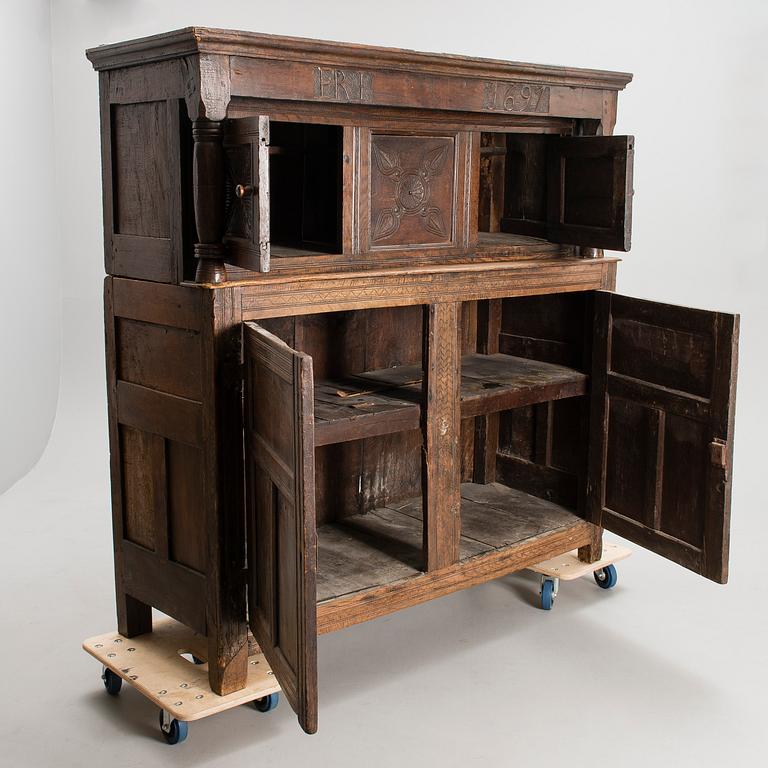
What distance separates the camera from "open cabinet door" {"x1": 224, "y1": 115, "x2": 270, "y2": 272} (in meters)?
2.88

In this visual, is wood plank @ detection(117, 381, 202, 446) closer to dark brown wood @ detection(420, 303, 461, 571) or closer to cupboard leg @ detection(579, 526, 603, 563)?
dark brown wood @ detection(420, 303, 461, 571)

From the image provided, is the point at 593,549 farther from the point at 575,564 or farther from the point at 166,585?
the point at 166,585

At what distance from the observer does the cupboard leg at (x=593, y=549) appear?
4273 mm

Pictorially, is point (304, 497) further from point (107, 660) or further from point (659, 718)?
point (659, 718)

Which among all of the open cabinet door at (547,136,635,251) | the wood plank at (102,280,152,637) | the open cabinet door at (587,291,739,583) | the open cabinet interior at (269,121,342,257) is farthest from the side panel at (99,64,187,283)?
the open cabinet door at (587,291,739,583)

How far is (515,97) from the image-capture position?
3715 millimetres

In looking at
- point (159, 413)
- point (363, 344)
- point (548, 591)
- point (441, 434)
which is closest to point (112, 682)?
point (159, 413)

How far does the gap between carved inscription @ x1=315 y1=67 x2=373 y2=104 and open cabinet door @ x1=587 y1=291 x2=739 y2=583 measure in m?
1.21

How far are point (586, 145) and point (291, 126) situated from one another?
3.26 feet

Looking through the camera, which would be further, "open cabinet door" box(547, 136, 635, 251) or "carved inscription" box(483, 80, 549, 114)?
"open cabinet door" box(547, 136, 635, 251)

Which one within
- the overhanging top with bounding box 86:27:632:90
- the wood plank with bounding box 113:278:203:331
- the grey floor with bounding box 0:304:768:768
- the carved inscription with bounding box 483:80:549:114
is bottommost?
the grey floor with bounding box 0:304:768:768

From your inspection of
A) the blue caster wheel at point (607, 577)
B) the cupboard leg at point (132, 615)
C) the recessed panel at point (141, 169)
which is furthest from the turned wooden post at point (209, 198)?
the blue caster wheel at point (607, 577)

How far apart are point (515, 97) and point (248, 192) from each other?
3.85 ft

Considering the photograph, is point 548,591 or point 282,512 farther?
point 548,591
